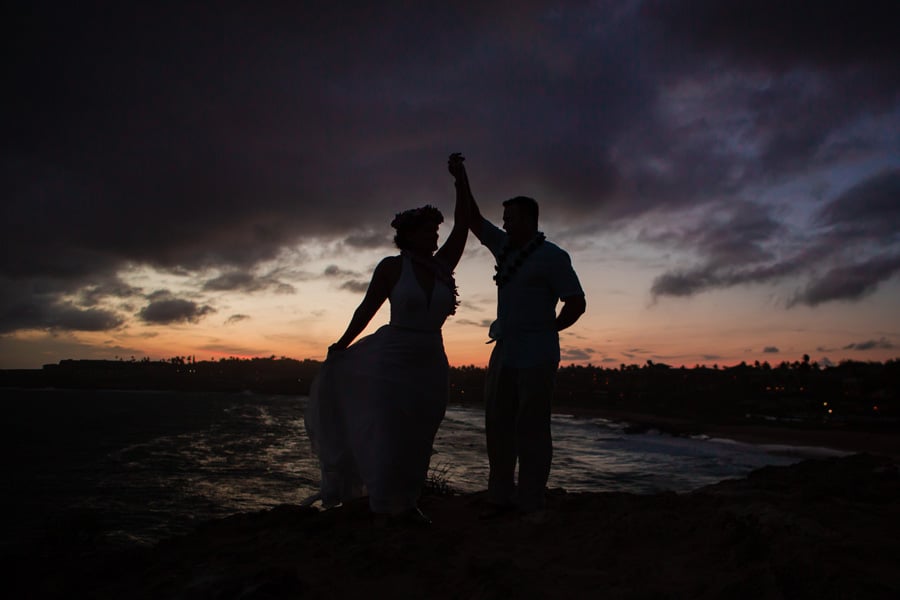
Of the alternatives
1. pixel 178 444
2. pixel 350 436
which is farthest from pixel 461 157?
pixel 178 444

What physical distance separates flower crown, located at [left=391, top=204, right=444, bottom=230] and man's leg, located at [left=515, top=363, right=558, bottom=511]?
152 centimetres

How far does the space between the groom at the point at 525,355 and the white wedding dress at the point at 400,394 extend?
0.49m

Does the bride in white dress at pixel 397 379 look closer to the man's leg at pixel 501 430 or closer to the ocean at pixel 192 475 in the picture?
the man's leg at pixel 501 430

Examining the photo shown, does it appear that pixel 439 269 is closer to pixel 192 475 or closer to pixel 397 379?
pixel 397 379

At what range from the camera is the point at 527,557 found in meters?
3.74

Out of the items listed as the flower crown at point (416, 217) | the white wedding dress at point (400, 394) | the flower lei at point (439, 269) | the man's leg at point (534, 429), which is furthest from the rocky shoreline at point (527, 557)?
the flower crown at point (416, 217)

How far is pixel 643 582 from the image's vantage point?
10.4 ft

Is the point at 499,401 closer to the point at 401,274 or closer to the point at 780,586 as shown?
the point at 401,274

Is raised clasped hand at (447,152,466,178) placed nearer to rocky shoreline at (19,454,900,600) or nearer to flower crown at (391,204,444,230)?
flower crown at (391,204,444,230)

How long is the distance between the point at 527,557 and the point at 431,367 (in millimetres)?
1670

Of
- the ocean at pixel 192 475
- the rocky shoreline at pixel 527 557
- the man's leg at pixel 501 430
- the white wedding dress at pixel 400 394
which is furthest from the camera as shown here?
the ocean at pixel 192 475

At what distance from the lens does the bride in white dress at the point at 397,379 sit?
462 cm

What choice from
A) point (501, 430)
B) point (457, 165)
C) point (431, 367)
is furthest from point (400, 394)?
point (457, 165)

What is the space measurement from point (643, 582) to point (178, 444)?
3575cm
